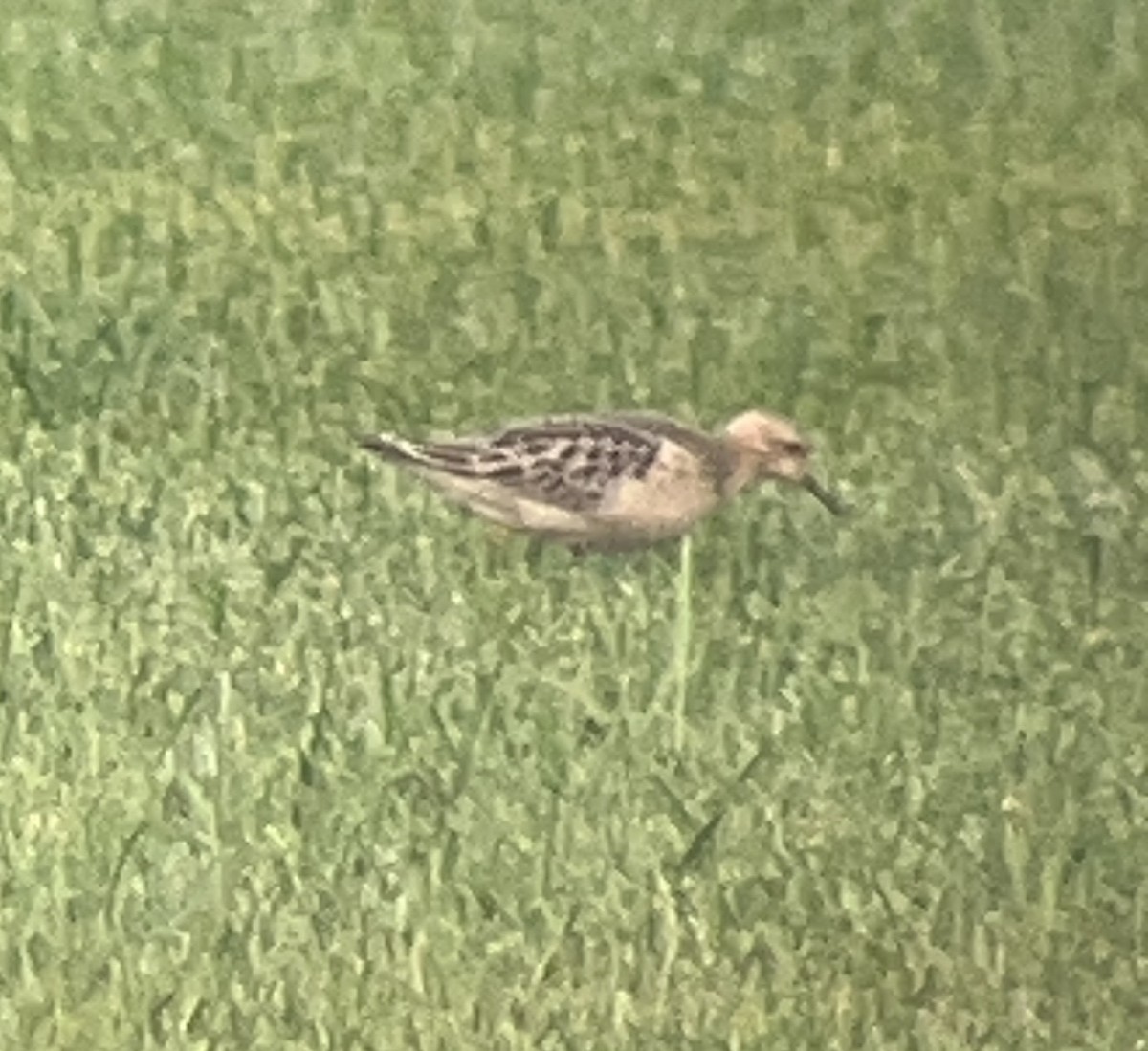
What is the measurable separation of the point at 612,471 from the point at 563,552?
5cm

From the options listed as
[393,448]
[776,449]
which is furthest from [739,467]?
[393,448]

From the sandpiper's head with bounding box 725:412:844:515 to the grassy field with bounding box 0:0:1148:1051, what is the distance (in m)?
0.01

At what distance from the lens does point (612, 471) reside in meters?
0.91

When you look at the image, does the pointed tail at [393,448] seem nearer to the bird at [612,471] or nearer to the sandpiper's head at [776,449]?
the bird at [612,471]

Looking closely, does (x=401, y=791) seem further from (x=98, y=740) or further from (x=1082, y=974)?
(x=1082, y=974)

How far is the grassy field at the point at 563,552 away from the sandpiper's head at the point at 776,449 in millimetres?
10

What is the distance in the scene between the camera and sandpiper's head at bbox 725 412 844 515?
90 cm

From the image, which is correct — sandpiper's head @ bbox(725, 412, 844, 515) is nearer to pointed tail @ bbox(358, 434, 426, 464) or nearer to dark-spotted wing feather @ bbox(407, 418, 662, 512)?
dark-spotted wing feather @ bbox(407, 418, 662, 512)

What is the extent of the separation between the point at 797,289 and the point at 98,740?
43 centimetres

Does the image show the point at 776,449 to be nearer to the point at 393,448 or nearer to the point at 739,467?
the point at 739,467

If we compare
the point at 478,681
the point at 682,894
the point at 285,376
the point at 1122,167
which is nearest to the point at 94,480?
the point at 285,376

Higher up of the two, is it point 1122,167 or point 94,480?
point 1122,167

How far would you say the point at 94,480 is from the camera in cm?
93

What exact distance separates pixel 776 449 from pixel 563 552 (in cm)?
12
